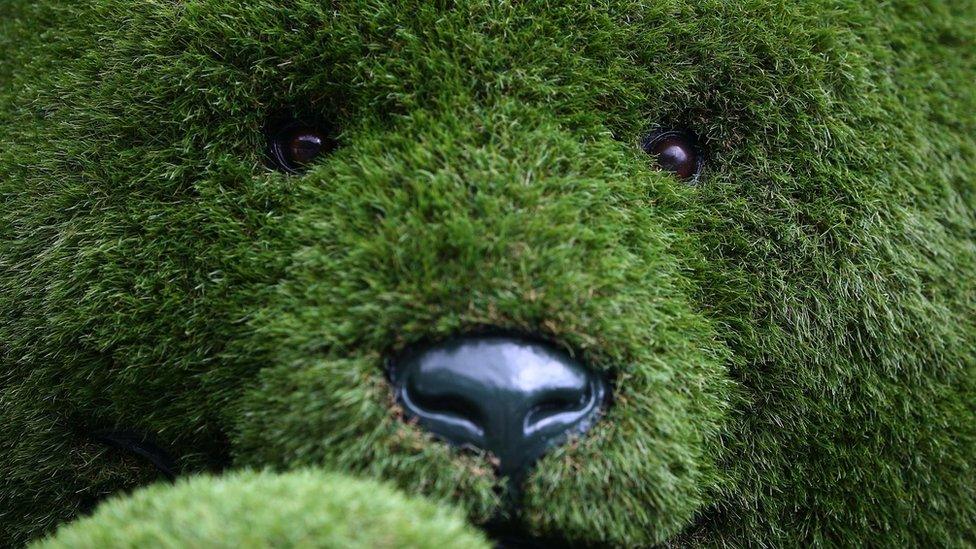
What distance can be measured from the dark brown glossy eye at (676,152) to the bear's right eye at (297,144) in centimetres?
45

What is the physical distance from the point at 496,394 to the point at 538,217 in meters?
0.23

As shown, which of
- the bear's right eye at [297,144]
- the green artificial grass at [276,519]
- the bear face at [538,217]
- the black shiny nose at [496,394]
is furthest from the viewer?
the bear's right eye at [297,144]

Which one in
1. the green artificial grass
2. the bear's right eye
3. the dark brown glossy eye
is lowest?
the green artificial grass

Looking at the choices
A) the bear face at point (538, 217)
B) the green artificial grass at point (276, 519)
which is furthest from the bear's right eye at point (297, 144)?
the green artificial grass at point (276, 519)

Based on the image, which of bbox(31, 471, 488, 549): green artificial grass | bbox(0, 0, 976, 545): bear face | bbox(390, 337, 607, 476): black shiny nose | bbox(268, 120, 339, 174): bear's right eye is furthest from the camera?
bbox(268, 120, 339, 174): bear's right eye

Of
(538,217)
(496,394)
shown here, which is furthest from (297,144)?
(496,394)

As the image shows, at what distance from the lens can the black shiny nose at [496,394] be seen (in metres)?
0.93

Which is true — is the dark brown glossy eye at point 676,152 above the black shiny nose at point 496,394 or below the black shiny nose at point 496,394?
above

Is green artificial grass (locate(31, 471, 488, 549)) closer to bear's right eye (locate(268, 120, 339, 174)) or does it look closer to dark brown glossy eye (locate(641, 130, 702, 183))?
bear's right eye (locate(268, 120, 339, 174))

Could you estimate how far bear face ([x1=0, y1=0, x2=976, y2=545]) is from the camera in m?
1.09

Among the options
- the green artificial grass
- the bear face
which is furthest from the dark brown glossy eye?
the green artificial grass

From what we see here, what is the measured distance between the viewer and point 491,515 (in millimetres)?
954

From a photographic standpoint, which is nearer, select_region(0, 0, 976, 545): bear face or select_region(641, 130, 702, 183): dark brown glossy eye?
select_region(0, 0, 976, 545): bear face

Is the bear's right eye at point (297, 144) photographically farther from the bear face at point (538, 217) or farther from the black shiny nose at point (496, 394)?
the black shiny nose at point (496, 394)
